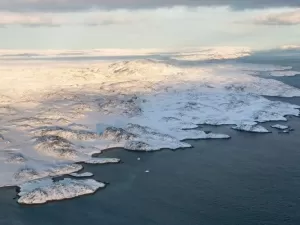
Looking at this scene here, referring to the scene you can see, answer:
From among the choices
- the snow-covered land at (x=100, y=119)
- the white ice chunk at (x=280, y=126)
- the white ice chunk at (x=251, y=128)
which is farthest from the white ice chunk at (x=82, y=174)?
the white ice chunk at (x=280, y=126)

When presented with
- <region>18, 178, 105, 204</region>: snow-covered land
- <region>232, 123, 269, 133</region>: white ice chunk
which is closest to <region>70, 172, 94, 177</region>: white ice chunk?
<region>18, 178, 105, 204</region>: snow-covered land

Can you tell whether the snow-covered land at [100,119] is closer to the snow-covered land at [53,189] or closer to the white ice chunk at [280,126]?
the snow-covered land at [53,189]

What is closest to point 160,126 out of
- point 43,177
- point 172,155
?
point 172,155

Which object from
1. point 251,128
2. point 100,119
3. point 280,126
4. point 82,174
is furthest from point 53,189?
point 280,126

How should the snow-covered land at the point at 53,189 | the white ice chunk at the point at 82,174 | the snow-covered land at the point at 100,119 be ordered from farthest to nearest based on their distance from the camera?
the snow-covered land at the point at 100,119
the white ice chunk at the point at 82,174
the snow-covered land at the point at 53,189

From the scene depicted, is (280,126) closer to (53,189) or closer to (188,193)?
(188,193)

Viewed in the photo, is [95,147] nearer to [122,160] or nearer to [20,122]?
[122,160]

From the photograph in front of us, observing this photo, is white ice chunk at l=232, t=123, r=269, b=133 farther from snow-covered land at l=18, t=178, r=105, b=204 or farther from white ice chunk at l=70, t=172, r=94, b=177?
snow-covered land at l=18, t=178, r=105, b=204
